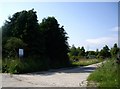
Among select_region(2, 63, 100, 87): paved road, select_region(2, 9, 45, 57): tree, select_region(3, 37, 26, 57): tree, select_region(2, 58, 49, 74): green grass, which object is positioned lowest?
select_region(2, 63, 100, 87): paved road

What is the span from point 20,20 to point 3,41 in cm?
327

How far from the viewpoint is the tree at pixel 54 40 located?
1625 inches

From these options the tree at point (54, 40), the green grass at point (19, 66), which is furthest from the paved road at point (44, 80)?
the tree at point (54, 40)

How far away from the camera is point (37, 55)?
115ft

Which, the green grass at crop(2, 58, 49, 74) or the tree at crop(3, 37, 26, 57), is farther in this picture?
the tree at crop(3, 37, 26, 57)

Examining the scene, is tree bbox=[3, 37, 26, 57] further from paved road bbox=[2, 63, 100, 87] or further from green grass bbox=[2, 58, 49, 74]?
paved road bbox=[2, 63, 100, 87]

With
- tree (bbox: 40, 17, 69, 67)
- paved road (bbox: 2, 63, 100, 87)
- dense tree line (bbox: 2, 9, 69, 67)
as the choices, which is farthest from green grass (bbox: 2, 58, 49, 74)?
tree (bbox: 40, 17, 69, 67)

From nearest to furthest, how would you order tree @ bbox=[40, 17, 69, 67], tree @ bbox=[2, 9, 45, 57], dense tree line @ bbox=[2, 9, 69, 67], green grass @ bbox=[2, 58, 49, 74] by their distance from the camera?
green grass @ bbox=[2, 58, 49, 74] → dense tree line @ bbox=[2, 9, 69, 67] → tree @ bbox=[2, 9, 45, 57] → tree @ bbox=[40, 17, 69, 67]

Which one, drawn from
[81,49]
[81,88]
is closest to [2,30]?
[81,88]

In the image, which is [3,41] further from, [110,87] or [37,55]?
[110,87]

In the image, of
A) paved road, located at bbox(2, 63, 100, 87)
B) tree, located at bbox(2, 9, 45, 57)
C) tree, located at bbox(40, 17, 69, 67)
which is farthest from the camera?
tree, located at bbox(40, 17, 69, 67)

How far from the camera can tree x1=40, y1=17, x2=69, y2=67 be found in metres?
41.3

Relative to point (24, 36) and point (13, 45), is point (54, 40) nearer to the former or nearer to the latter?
point (24, 36)

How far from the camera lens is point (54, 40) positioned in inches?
1642
